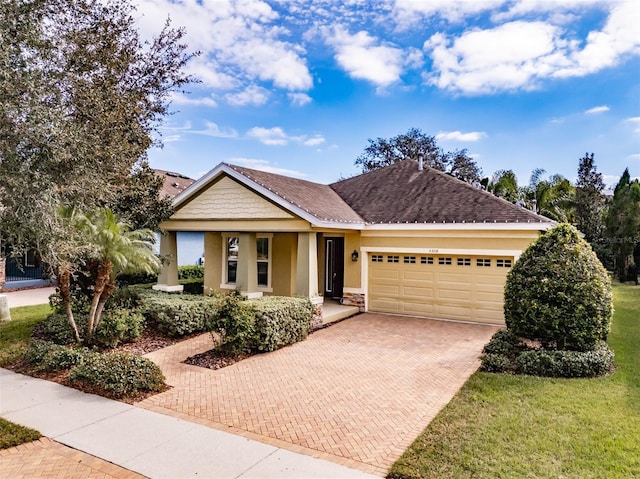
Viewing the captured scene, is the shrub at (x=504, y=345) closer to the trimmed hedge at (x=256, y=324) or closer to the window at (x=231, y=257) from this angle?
the trimmed hedge at (x=256, y=324)

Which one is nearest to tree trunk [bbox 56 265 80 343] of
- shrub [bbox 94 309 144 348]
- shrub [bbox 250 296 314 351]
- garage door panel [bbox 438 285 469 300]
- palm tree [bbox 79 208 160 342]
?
palm tree [bbox 79 208 160 342]

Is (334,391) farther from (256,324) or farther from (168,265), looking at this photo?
(168,265)

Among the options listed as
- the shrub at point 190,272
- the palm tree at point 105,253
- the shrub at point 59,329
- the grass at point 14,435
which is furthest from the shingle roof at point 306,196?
the shrub at point 190,272

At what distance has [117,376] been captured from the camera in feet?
24.6

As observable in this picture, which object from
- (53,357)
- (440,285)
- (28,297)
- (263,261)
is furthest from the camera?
(28,297)

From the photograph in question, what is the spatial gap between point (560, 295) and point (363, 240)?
25.1ft

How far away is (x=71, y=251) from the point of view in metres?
7.63

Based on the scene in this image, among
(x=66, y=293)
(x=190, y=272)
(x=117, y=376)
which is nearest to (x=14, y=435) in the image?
(x=117, y=376)

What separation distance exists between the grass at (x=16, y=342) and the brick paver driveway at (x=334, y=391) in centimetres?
170

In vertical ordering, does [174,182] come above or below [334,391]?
above

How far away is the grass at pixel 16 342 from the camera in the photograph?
5.73 m

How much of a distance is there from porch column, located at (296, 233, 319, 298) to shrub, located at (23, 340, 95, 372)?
6002mm

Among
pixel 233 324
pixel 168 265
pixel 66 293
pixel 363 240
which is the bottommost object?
pixel 233 324

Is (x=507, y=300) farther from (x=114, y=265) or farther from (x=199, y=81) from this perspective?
(x=199, y=81)
